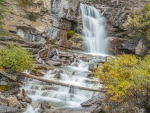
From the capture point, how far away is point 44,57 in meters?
22.2

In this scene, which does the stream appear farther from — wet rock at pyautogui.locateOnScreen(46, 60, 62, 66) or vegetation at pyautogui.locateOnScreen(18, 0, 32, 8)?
vegetation at pyautogui.locateOnScreen(18, 0, 32, 8)

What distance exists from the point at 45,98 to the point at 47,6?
60.9ft

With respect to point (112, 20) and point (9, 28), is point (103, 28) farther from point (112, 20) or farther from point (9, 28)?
point (9, 28)

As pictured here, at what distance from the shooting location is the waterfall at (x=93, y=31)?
30.5 meters

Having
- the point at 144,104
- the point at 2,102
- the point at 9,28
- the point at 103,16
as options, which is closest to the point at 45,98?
the point at 2,102

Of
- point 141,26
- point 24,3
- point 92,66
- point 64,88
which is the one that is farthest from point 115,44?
point 64,88

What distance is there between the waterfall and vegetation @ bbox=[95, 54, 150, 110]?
20.1 metres

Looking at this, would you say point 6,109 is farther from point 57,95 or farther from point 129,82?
point 129,82

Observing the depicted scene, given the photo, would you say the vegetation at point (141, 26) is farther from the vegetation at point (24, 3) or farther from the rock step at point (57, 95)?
the rock step at point (57, 95)

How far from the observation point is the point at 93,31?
32.1 metres

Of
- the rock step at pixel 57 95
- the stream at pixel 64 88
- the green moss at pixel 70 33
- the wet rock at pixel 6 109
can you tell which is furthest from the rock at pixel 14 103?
the green moss at pixel 70 33

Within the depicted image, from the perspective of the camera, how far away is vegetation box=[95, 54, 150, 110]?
8.72 meters

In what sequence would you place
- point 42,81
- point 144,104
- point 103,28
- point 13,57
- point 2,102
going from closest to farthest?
1. point 144,104
2. point 2,102
3. point 13,57
4. point 42,81
5. point 103,28

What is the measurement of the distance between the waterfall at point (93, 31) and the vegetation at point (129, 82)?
792 inches
